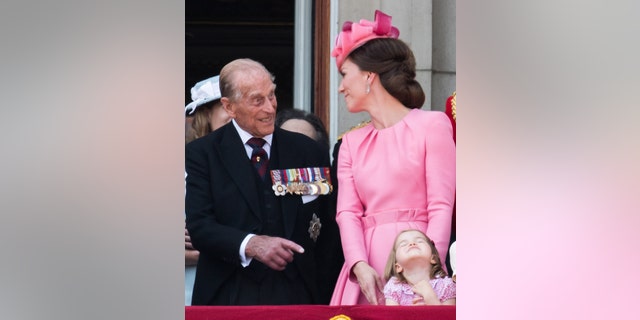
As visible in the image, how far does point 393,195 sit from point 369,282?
321 mm

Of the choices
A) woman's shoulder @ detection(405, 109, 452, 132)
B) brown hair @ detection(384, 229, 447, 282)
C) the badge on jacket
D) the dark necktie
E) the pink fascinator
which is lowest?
brown hair @ detection(384, 229, 447, 282)

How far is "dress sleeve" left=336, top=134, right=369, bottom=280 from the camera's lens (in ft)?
13.9

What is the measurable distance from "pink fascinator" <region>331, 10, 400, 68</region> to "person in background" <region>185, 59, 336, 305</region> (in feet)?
0.96

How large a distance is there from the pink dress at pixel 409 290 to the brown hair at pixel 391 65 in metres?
0.68

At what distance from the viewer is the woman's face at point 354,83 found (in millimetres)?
4391

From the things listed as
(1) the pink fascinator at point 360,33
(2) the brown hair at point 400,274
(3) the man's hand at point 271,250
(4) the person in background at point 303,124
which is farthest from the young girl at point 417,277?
(1) the pink fascinator at point 360,33

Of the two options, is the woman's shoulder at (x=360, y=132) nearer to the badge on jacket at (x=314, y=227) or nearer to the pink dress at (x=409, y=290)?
the badge on jacket at (x=314, y=227)

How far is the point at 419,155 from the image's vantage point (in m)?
4.27

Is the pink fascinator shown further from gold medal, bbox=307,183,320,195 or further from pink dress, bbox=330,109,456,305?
gold medal, bbox=307,183,320,195

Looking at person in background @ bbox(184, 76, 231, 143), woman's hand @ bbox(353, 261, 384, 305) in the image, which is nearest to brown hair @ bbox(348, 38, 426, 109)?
Result: person in background @ bbox(184, 76, 231, 143)

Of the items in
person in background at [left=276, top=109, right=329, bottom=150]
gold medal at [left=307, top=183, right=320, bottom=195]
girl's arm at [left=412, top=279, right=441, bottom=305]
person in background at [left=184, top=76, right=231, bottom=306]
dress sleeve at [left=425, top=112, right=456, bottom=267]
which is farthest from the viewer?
person in background at [left=276, top=109, right=329, bottom=150]
